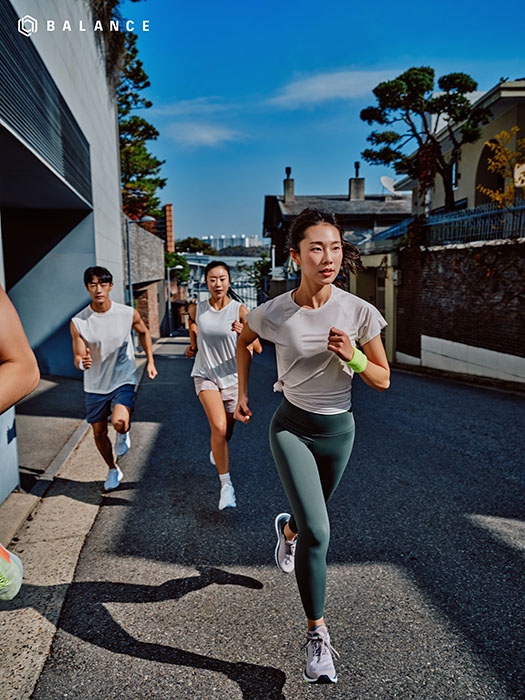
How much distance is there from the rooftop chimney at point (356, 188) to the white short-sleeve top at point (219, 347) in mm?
41155

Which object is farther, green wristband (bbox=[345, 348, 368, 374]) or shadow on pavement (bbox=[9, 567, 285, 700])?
A: green wristband (bbox=[345, 348, 368, 374])

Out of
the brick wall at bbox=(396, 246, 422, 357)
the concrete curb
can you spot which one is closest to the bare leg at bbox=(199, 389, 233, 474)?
the concrete curb

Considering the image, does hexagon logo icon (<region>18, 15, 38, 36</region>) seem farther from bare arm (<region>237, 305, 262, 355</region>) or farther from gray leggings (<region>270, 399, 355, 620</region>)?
gray leggings (<region>270, 399, 355, 620</region>)

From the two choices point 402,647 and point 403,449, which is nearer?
point 402,647

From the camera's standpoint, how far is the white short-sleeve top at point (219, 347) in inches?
198

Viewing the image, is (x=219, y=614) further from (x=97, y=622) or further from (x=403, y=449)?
(x=403, y=449)

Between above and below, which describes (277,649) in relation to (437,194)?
below

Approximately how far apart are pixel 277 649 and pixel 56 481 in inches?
141

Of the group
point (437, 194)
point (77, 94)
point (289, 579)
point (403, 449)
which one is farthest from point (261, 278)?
point (289, 579)

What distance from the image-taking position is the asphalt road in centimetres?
273

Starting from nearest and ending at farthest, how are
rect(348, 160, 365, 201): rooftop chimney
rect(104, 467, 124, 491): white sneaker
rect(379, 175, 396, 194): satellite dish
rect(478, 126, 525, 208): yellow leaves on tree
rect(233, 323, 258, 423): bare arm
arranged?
rect(233, 323, 258, 423): bare arm < rect(104, 467, 124, 491): white sneaker < rect(478, 126, 525, 208): yellow leaves on tree < rect(379, 175, 396, 194): satellite dish < rect(348, 160, 365, 201): rooftop chimney

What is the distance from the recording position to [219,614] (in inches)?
130

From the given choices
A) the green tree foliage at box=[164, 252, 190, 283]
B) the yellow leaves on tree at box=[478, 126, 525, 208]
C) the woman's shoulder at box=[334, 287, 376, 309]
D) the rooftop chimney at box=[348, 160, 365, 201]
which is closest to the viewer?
the woman's shoulder at box=[334, 287, 376, 309]

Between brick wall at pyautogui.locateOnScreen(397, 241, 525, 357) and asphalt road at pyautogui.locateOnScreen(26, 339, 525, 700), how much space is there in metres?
6.94
